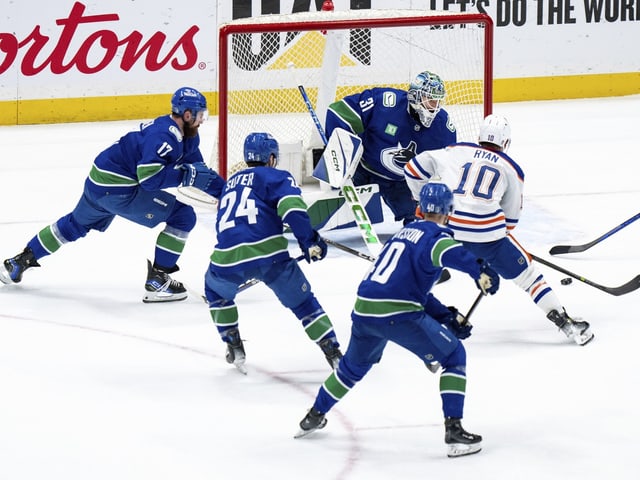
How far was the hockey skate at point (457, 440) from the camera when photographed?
13.0ft

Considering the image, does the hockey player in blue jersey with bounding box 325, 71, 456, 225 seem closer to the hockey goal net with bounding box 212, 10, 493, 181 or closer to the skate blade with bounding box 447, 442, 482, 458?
the hockey goal net with bounding box 212, 10, 493, 181

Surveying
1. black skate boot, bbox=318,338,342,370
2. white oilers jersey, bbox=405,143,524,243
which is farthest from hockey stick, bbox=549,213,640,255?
black skate boot, bbox=318,338,342,370

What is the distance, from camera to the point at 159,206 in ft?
18.8

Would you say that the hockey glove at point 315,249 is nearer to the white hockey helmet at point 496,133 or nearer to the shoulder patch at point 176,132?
the white hockey helmet at point 496,133

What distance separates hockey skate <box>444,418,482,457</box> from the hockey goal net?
3383mm

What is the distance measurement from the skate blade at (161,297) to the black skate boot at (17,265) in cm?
58

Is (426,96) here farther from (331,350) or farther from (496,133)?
(331,350)

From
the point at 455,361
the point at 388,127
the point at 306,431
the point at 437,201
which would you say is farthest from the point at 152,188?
the point at 455,361

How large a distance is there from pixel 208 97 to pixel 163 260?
4656 millimetres

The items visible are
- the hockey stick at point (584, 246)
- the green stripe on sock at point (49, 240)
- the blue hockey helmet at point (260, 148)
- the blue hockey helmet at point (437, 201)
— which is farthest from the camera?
the hockey stick at point (584, 246)

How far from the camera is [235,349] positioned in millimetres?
4777

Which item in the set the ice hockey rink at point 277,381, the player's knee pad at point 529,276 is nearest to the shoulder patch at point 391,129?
the ice hockey rink at point 277,381

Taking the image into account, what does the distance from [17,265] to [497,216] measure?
87.8 inches

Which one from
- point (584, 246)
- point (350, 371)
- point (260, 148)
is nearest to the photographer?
point (350, 371)
